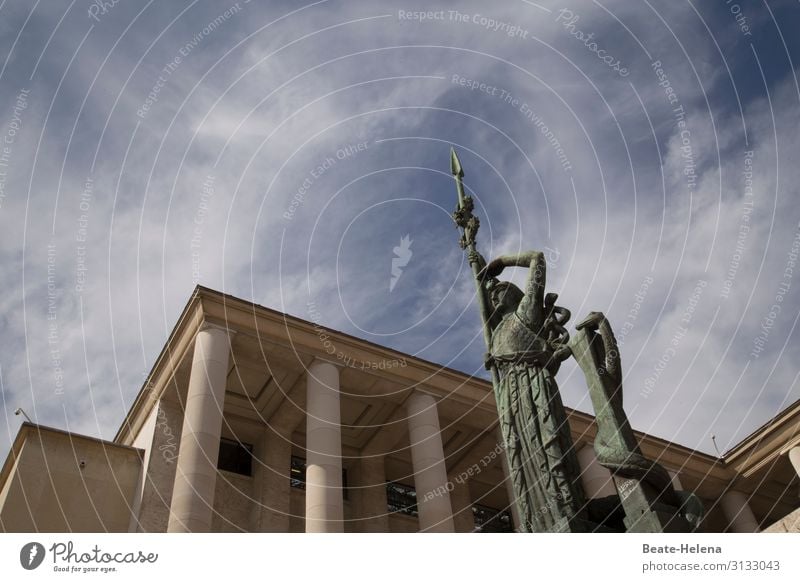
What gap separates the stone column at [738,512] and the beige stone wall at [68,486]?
30.6 meters

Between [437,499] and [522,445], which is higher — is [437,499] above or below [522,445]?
above

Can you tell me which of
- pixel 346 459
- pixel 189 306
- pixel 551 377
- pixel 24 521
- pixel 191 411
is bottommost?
pixel 551 377

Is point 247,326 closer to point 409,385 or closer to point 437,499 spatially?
point 409,385

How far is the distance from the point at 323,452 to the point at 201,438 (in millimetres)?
4300

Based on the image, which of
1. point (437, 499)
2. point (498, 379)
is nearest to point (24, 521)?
point (437, 499)

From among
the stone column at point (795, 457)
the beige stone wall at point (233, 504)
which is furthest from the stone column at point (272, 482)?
the stone column at point (795, 457)

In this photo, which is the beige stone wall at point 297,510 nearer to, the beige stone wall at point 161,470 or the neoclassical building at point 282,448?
the neoclassical building at point 282,448

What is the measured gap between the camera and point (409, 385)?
26.8m

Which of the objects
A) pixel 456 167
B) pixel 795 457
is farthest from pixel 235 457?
pixel 795 457

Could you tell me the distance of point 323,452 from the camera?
21.7m

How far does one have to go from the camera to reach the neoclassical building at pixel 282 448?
827 inches

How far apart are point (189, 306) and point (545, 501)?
67.3 ft

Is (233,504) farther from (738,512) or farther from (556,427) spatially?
(738,512)

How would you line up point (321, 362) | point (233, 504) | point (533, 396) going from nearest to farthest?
1. point (533, 396)
2. point (321, 362)
3. point (233, 504)
